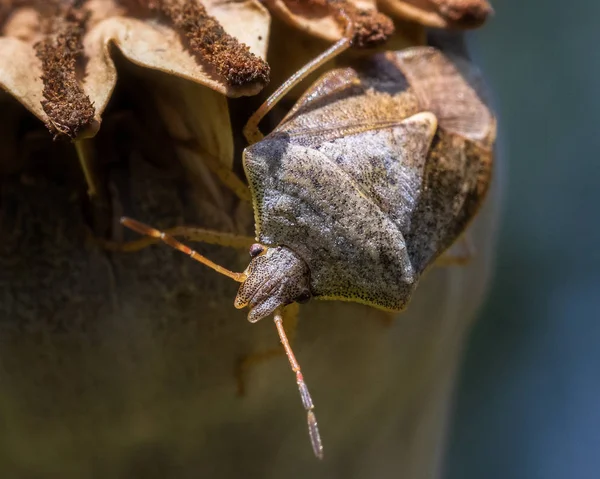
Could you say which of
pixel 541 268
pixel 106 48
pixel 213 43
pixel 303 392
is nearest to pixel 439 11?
pixel 213 43

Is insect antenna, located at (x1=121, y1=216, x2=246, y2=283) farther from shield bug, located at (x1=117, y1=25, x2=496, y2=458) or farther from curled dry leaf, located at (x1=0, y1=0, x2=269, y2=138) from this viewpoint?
curled dry leaf, located at (x1=0, y1=0, x2=269, y2=138)

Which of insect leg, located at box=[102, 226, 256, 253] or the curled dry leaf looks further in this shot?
insect leg, located at box=[102, 226, 256, 253]

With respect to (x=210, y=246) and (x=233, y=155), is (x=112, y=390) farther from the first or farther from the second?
(x=233, y=155)

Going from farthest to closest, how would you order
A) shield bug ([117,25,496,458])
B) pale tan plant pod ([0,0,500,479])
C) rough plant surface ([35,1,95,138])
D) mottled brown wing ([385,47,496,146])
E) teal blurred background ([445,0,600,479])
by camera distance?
teal blurred background ([445,0,600,479]) < mottled brown wing ([385,47,496,146]) < shield bug ([117,25,496,458]) < pale tan plant pod ([0,0,500,479]) < rough plant surface ([35,1,95,138])

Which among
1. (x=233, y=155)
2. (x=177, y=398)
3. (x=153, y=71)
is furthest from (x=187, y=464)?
(x=153, y=71)

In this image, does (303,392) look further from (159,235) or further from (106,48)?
(106,48)

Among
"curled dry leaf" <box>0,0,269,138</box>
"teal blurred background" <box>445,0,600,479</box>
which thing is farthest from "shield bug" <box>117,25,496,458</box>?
"teal blurred background" <box>445,0,600,479</box>

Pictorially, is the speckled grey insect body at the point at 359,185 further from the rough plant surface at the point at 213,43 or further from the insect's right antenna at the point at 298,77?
the rough plant surface at the point at 213,43
